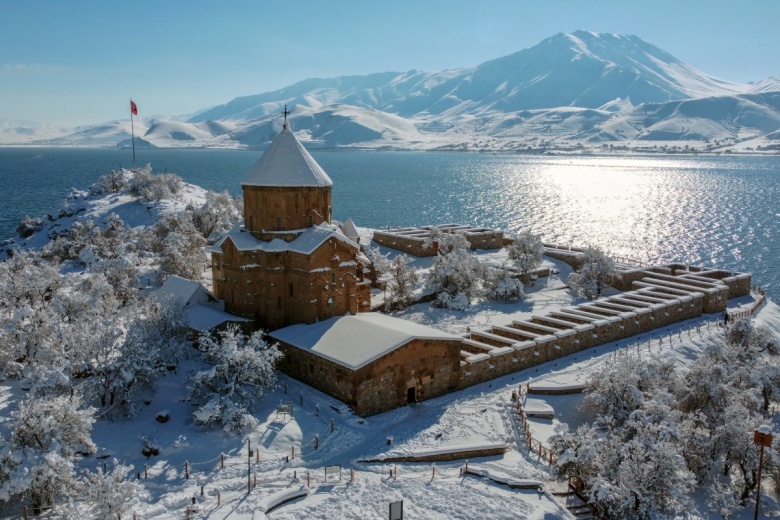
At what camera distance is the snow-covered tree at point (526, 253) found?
46.9m

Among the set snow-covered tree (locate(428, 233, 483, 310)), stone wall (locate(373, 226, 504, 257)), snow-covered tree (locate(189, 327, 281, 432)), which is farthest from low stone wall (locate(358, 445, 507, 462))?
stone wall (locate(373, 226, 504, 257))

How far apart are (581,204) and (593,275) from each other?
69310 mm

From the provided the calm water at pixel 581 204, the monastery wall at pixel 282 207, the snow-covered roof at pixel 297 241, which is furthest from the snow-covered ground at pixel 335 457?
the calm water at pixel 581 204

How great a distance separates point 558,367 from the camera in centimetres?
3166

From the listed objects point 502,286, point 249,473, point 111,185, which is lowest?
point 249,473

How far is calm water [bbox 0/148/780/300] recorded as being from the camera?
245 feet

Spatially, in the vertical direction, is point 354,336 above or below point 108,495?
above

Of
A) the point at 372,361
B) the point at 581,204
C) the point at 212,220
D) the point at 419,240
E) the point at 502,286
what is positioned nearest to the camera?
the point at 372,361

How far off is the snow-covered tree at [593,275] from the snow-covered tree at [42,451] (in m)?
36.2

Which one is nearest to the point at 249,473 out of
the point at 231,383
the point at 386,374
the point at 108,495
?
the point at 108,495

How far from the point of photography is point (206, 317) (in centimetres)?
3106

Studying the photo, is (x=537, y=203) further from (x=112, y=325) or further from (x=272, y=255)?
(x=112, y=325)

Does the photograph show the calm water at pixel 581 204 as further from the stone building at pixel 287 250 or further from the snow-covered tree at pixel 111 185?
the stone building at pixel 287 250

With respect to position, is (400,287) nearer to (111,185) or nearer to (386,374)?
(386,374)
